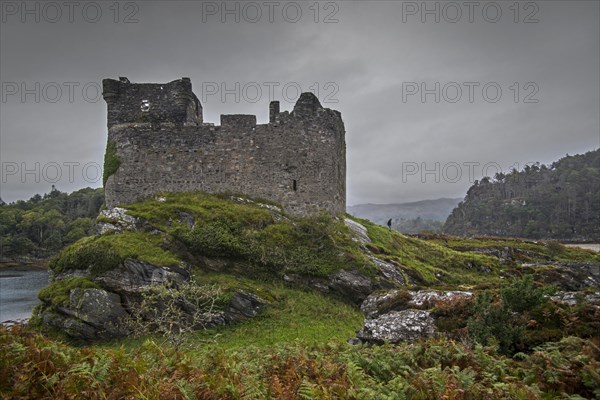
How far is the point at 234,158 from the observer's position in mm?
26297

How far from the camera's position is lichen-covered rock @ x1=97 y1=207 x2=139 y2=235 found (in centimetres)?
2252

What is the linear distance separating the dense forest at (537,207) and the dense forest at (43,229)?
5203 inches

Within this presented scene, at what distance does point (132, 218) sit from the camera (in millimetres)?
23016

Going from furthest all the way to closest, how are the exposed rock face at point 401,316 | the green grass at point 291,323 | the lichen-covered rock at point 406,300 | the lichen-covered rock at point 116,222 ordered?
the lichen-covered rock at point 116,222 → the green grass at point 291,323 → the lichen-covered rock at point 406,300 → the exposed rock face at point 401,316

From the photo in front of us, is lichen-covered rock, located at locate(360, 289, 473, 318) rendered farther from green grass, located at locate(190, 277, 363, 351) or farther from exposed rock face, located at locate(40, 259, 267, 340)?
exposed rock face, located at locate(40, 259, 267, 340)

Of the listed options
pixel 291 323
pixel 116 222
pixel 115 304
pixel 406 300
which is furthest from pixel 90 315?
pixel 406 300

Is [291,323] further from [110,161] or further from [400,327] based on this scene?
[110,161]

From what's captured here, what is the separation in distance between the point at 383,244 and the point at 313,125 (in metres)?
9.91

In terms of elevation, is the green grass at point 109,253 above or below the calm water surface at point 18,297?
above

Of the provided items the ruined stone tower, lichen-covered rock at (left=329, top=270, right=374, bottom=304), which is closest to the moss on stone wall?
the ruined stone tower

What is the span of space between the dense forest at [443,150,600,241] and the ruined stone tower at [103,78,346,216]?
116218 mm

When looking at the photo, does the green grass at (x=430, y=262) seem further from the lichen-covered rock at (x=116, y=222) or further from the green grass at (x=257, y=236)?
the lichen-covered rock at (x=116, y=222)

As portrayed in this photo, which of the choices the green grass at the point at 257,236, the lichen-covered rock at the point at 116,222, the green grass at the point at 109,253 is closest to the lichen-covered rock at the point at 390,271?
the green grass at the point at 257,236

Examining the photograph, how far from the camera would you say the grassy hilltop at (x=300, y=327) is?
6741 millimetres
